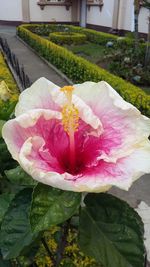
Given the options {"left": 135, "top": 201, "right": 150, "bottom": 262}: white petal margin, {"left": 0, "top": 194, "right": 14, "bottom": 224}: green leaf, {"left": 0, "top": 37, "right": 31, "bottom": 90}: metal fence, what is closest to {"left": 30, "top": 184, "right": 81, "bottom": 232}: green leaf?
{"left": 0, "top": 194, "right": 14, "bottom": 224}: green leaf

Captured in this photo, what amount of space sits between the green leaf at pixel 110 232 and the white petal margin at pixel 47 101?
0.21 metres

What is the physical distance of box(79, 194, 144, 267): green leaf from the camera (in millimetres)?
967

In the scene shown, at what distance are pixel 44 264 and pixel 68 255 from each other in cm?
16

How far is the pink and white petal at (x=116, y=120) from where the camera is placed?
0.89 metres

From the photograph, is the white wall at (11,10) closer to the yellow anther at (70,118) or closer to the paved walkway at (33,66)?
the paved walkway at (33,66)

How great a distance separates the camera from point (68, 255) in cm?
235

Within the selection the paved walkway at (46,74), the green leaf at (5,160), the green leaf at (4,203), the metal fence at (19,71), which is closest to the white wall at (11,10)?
the paved walkway at (46,74)

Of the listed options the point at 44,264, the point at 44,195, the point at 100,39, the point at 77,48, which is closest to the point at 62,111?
the point at 44,195

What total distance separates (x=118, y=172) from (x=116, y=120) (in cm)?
16

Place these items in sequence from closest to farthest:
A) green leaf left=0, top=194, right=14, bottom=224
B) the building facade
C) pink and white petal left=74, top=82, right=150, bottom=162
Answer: pink and white petal left=74, top=82, right=150, bottom=162 < green leaf left=0, top=194, right=14, bottom=224 < the building facade

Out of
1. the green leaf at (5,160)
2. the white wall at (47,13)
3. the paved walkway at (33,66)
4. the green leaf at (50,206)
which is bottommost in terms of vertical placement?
the paved walkway at (33,66)

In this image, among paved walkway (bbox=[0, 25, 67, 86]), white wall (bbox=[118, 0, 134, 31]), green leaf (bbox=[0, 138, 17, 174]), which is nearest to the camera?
green leaf (bbox=[0, 138, 17, 174])

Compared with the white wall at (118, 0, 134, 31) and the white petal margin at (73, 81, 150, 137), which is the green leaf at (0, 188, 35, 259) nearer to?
the white petal margin at (73, 81, 150, 137)

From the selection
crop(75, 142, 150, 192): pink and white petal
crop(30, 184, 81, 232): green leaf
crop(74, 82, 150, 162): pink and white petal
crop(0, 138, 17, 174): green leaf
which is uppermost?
crop(74, 82, 150, 162): pink and white petal
